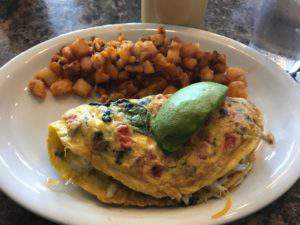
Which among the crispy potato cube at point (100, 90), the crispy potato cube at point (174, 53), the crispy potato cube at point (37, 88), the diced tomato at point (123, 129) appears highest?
the diced tomato at point (123, 129)

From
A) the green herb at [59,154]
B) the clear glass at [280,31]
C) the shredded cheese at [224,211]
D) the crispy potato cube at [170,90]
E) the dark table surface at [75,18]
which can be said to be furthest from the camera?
the dark table surface at [75,18]

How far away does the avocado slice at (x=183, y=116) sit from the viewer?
0.75 meters

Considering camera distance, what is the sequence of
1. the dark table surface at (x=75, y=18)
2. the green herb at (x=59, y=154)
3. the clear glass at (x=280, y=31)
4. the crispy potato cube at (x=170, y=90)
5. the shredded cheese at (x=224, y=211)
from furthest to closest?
the dark table surface at (x=75, y=18) < the clear glass at (x=280, y=31) < the crispy potato cube at (x=170, y=90) < the green herb at (x=59, y=154) < the shredded cheese at (x=224, y=211)

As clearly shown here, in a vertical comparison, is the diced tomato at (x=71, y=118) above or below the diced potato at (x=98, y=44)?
above

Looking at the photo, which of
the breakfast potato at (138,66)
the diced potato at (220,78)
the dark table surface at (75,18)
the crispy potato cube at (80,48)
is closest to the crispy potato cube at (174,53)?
the breakfast potato at (138,66)

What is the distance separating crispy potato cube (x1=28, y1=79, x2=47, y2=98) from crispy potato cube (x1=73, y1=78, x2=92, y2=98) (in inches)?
3.1

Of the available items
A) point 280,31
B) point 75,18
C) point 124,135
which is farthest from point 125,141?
point 75,18

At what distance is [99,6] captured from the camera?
153cm

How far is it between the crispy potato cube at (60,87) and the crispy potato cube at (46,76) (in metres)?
0.02

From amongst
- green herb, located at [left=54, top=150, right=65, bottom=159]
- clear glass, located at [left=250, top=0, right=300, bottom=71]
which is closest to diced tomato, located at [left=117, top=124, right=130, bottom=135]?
green herb, located at [left=54, top=150, right=65, bottom=159]

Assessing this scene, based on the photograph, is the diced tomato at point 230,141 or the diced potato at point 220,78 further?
the diced potato at point 220,78

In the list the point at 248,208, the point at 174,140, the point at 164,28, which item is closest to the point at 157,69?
the point at 164,28

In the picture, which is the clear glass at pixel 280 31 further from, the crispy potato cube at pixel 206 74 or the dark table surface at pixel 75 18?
the crispy potato cube at pixel 206 74

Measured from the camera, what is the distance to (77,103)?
1067 mm
